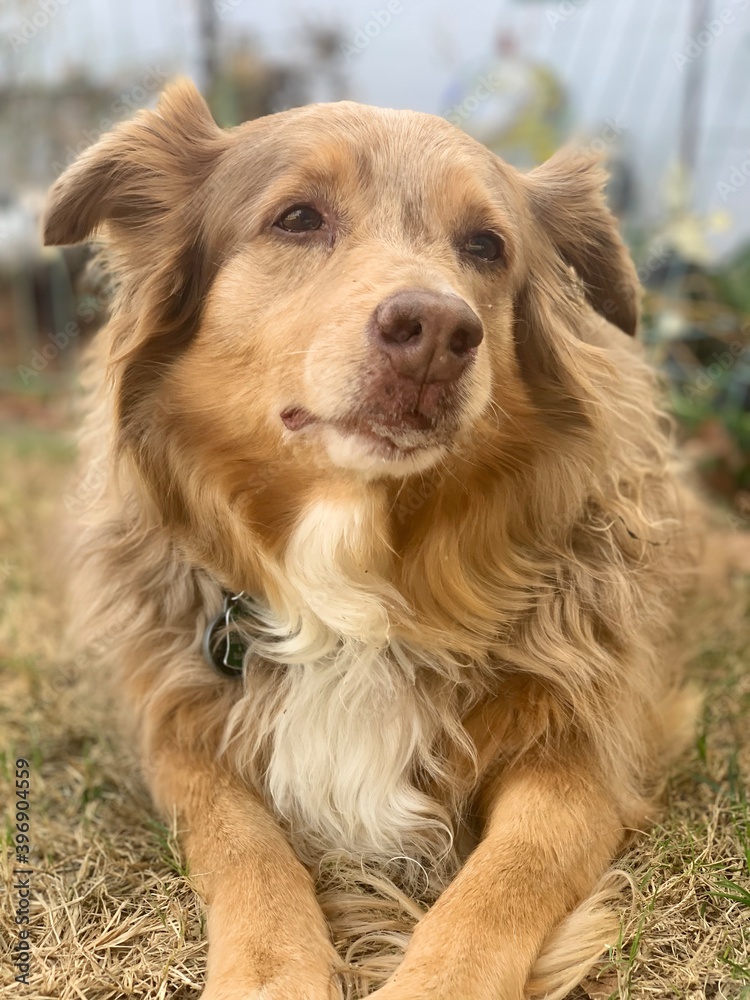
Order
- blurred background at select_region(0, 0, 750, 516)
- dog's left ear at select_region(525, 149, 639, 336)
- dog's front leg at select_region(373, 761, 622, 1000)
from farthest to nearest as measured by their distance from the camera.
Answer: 1. blurred background at select_region(0, 0, 750, 516)
2. dog's left ear at select_region(525, 149, 639, 336)
3. dog's front leg at select_region(373, 761, 622, 1000)

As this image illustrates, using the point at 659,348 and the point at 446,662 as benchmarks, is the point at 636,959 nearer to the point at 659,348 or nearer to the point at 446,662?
the point at 446,662

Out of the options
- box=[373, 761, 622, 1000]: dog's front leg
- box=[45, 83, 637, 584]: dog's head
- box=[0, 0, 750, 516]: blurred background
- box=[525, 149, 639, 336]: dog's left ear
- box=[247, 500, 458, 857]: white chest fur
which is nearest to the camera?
box=[373, 761, 622, 1000]: dog's front leg

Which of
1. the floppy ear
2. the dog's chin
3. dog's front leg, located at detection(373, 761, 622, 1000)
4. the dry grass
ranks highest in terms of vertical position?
the floppy ear

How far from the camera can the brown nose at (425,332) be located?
1.92m

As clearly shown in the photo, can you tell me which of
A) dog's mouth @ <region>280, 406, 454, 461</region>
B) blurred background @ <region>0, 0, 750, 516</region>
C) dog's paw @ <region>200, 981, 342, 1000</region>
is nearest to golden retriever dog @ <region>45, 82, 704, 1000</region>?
dog's mouth @ <region>280, 406, 454, 461</region>

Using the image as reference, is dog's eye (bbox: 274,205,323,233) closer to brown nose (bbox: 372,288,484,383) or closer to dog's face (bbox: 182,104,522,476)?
dog's face (bbox: 182,104,522,476)

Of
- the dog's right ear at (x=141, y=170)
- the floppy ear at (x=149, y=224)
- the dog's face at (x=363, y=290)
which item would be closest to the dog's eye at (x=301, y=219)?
the dog's face at (x=363, y=290)

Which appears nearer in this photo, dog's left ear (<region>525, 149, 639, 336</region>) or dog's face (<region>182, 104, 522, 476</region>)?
dog's face (<region>182, 104, 522, 476</region>)

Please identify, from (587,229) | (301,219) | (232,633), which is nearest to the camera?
(301,219)

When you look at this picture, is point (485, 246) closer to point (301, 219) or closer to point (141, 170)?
point (301, 219)

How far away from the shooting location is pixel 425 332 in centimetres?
193

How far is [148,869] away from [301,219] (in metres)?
1.67

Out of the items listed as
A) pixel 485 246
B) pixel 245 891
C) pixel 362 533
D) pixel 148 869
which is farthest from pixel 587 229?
pixel 148 869

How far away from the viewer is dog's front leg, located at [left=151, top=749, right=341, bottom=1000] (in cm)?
183
